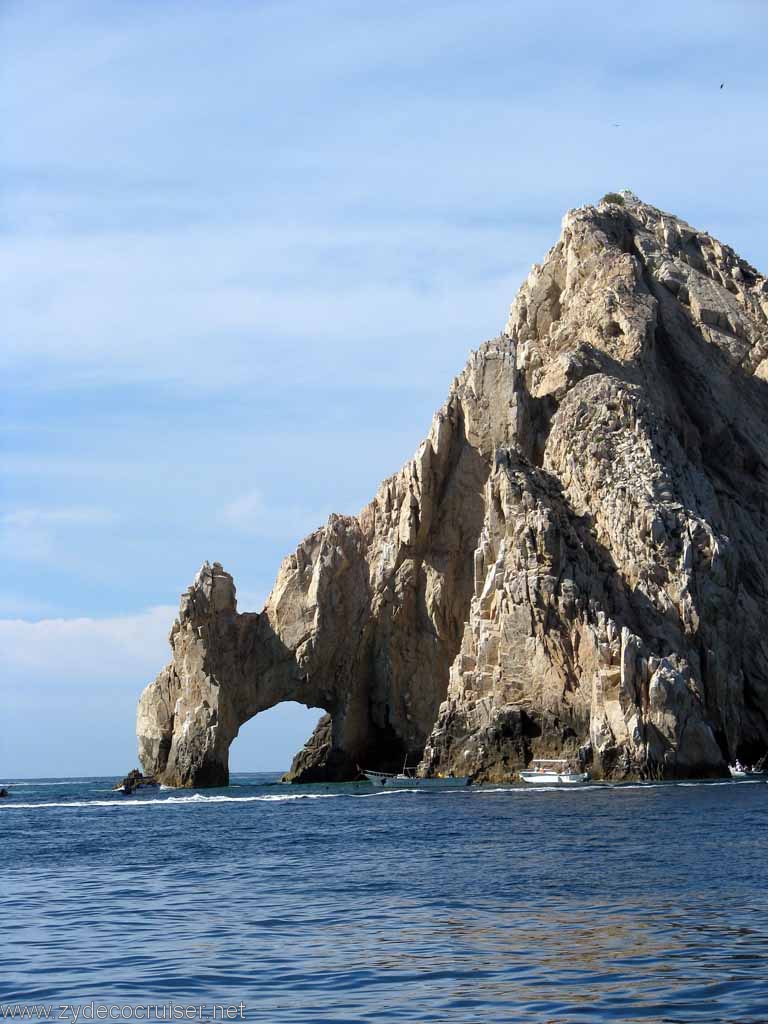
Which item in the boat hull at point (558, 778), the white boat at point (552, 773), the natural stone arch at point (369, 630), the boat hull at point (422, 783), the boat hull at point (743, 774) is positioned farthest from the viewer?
the natural stone arch at point (369, 630)

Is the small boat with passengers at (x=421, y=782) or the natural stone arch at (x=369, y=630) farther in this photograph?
the natural stone arch at (x=369, y=630)

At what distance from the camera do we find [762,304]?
122 meters

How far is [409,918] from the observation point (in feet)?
99.2

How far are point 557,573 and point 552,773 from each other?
13446 mm

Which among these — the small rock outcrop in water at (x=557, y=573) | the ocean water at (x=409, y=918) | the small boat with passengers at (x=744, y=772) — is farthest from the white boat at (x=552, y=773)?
the ocean water at (x=409, y=918)

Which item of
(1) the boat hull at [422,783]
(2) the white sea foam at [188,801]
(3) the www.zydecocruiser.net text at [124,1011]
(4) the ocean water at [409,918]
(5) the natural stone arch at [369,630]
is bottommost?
(3) the www.zydecocruiser.net text at [124,1011]

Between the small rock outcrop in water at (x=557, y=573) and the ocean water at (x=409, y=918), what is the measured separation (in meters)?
24.3

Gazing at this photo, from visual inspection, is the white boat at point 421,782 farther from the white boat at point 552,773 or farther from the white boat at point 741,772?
the white boat at point 741,772

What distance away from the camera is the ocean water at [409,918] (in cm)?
2123

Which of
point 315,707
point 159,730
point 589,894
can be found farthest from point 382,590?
point 589,894

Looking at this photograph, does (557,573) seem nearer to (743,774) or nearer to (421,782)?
(421,782)

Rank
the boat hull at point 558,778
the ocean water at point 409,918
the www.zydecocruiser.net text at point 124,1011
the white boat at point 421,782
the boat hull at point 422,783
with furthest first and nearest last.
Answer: the white boat at point 421,782, the boat hull at point 422,783, the boat hull at point 558,778, the ocean water at point 409,918, the www.zydecocruiser.net text at point 124,1011

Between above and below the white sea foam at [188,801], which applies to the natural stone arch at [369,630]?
above

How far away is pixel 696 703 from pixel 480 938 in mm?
56530
